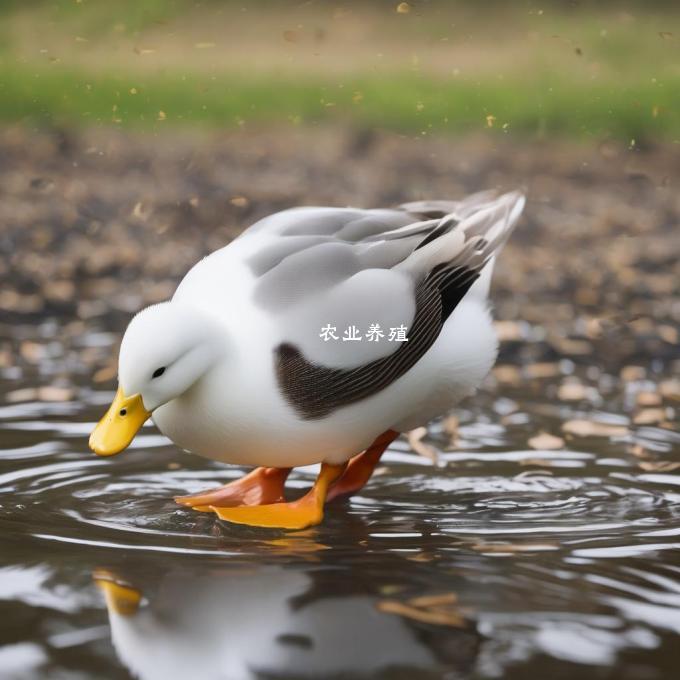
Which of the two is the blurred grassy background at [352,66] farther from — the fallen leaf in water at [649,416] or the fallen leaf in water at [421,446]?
the fallen leaf in water at [421,446]

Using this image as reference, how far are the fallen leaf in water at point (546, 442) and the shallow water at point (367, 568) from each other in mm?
39

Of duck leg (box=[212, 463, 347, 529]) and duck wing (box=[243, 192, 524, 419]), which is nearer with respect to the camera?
duck wing (box=[243, 192, 524, 419])

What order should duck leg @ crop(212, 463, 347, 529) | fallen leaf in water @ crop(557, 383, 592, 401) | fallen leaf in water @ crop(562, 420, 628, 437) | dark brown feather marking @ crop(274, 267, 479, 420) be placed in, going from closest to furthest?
dark brown feather marking @ crop(274, 267, 479, 420), duck leg @ crop(212, 463, 347, 529), fallen leaf in water @ crop(562, 420, 628, 437), fallen leaf in water @ crop(557, 383, 592, 401)

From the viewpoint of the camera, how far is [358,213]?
360 cm

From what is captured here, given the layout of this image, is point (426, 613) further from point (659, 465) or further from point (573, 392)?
point (573, 392)

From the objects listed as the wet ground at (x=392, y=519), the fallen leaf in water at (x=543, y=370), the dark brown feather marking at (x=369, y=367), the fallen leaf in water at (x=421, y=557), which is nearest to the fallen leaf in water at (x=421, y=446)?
the wet ground at (x=392, y=519)

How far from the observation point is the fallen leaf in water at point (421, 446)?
4.11m

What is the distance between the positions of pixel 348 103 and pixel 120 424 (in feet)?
32.4

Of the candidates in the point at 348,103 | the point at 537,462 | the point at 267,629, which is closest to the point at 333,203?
the point at 348,103

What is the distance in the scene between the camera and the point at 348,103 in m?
12.6

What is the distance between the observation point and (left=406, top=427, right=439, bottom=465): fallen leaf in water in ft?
13.5

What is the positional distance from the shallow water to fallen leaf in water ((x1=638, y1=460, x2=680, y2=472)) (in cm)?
1

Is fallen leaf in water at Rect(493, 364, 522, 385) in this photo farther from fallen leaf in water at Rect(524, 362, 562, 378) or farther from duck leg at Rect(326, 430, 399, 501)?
duck leg at Rect(326, 430, 399, 501)

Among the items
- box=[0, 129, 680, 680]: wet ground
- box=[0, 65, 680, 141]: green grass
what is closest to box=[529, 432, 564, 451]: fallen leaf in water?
box=[0, 129, 680, 680]: wet ground
